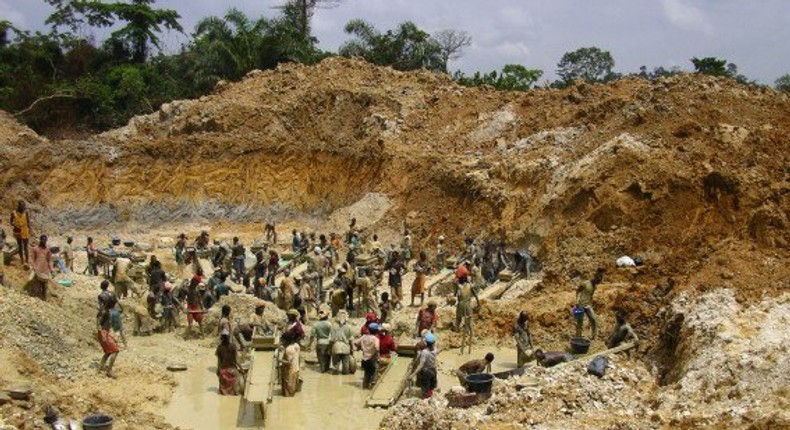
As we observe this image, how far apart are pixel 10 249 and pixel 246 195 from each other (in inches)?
449

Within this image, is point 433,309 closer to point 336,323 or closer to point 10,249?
point 336,323

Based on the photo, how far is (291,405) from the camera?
14477 millimetres

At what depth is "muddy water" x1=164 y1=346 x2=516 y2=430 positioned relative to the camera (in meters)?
13.6

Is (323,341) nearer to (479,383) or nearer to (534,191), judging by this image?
(479,383)

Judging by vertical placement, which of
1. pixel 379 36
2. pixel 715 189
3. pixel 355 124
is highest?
pixel 379 36

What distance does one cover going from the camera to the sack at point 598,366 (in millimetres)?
14005

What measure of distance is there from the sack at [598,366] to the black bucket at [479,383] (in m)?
1.82

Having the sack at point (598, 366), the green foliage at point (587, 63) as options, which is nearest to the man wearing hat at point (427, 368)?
the sack at point (598, 366)

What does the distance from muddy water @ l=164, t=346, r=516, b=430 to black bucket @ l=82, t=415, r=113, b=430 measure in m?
1.89

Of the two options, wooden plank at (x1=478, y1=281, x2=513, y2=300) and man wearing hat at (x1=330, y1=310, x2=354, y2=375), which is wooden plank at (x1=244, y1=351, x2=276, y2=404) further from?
wooden plank at (x1=478, y1=281, x2=513, y2=300)

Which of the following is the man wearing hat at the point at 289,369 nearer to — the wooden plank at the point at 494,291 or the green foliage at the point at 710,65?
the wooden plank at the point at 494,291

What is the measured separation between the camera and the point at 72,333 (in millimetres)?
15977

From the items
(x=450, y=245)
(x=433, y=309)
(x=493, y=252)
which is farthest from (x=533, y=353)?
(x=450, y=245)

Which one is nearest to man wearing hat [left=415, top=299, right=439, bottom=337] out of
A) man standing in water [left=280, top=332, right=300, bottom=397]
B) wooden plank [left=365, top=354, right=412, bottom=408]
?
wooden plank [left=365, top=354, right=412, bottom=408]
